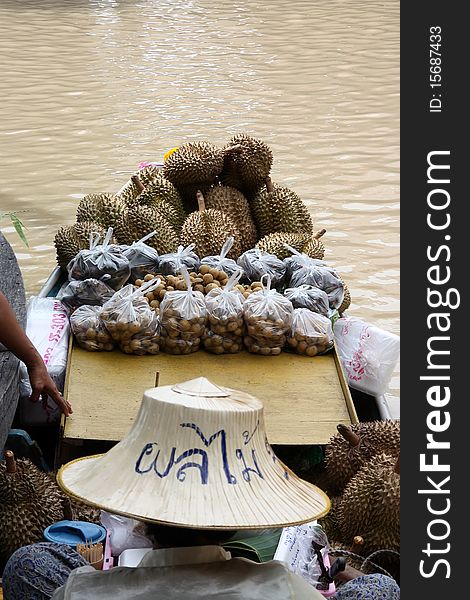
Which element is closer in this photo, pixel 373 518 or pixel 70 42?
pixel 373 518

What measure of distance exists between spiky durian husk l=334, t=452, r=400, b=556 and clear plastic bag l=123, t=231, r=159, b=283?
5.13 feet

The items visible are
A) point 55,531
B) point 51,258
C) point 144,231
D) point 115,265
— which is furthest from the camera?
point 51,258

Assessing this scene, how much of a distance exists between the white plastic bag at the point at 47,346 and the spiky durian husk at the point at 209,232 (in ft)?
2.35

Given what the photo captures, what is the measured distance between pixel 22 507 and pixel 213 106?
767 centimetres

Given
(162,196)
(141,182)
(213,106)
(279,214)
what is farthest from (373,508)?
(213,106)

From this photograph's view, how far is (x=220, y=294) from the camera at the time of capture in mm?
3551

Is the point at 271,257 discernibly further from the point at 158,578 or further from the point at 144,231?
the point at 158,578

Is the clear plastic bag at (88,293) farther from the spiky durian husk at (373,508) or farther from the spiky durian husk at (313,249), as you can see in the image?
the spiky durian husk at (373,508)

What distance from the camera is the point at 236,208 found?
14.8 ft

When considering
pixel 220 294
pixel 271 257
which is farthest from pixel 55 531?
pixel 271 257

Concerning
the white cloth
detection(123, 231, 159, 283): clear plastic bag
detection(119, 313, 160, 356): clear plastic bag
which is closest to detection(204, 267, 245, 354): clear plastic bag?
detection(119, 313, 160, 356): clear plastic bag

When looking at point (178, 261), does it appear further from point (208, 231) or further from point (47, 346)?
point (47, 346)

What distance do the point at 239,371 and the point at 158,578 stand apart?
6.58 ft

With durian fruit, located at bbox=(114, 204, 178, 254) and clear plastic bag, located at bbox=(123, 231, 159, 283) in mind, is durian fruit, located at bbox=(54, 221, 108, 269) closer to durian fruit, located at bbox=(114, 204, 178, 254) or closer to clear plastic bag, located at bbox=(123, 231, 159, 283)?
durian fruit, located at bbox=(114, 204, 178, 254)
